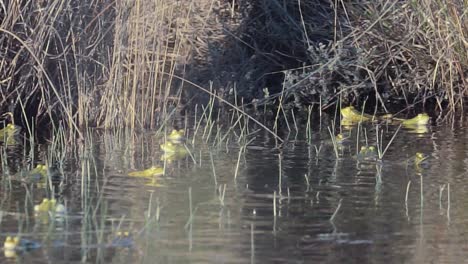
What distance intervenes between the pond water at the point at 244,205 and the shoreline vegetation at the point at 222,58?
2.52ft

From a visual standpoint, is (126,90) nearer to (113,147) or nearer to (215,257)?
(113,147)

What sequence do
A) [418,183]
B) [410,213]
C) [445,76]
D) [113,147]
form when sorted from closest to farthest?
[410,213] < [418,183] < [113,147] < [445,76]

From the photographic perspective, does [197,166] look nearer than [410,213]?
No

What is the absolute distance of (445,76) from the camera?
1196 centimetres

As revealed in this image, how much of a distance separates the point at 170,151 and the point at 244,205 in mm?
2191

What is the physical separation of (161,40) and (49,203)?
411 cm

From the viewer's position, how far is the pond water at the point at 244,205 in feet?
18.3

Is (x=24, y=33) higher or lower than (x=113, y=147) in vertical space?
higher

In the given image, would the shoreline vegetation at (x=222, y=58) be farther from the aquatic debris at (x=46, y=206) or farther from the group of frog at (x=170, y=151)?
the aquatic debris at (x=46, y=206)

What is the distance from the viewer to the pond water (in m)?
5.59

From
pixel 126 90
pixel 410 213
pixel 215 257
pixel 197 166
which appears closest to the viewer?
pixel 215 257

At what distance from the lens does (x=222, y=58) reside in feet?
41.9

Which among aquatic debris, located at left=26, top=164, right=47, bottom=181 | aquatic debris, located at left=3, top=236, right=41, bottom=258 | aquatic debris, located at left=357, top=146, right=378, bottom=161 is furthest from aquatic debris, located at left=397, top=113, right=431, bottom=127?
aquatic debris, located at left=3, top=236, right=41, bottom=258

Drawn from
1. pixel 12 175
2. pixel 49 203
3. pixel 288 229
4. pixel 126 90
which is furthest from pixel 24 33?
pixel 288 229
